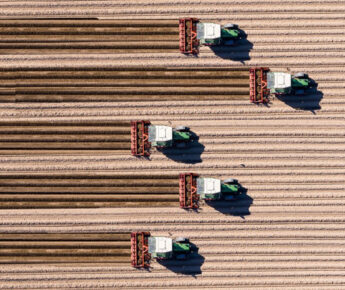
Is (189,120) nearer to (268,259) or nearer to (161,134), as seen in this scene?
(161,134)

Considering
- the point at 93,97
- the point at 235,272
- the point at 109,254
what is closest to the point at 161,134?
the point at 93,97

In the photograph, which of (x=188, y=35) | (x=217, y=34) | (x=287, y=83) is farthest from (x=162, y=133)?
(x=287, y=83)

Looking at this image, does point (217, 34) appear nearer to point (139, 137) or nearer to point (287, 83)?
point (287, 83)

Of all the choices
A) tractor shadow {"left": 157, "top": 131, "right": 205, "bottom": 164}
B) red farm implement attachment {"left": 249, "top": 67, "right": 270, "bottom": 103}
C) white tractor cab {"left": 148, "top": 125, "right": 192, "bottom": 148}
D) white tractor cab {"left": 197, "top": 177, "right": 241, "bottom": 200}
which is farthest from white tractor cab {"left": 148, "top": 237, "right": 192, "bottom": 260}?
red farm implement attachment {"left": 249, "top": 67, "right": 270, "bottom": 103}

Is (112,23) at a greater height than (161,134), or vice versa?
(112,23)

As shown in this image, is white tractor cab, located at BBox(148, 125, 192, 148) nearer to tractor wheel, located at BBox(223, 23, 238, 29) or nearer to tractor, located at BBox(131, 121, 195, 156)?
tractor, located at BBox(131, 121, 195, 156)
